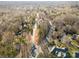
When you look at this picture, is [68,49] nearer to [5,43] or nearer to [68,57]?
[68,57]

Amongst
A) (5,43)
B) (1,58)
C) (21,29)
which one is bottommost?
(1,58)

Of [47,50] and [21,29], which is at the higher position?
[21,29]

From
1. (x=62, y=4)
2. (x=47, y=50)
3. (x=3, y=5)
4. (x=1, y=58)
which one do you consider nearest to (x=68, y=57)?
(x=47, y=50)

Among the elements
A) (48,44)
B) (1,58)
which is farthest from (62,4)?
(1,58)

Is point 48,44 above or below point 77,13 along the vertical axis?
below

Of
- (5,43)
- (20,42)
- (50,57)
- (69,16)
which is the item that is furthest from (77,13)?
(5,43)

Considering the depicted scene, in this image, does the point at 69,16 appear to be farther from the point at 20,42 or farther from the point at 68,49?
the point at 20,42
